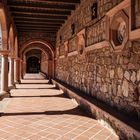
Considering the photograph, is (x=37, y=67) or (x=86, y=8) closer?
(x=86, y=8)

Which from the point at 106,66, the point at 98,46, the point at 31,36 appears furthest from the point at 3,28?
the point at 31,36

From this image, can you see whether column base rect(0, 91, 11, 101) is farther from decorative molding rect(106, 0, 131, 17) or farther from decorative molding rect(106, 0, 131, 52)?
decorative molding rect(106, 0, 131, 17)

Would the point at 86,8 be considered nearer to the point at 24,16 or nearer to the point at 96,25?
the point at 96,25

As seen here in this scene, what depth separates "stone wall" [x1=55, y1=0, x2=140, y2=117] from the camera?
4055 mm

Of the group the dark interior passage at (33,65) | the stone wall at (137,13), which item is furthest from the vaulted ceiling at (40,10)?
the dark interior passage at (33,65)

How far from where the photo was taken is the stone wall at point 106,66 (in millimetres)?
4055

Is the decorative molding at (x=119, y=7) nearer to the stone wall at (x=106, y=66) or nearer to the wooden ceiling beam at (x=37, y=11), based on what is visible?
the stone wall at (x=106, y=66)

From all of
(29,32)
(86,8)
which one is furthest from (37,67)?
(86,8)

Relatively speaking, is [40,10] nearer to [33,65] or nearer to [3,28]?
[3,28]

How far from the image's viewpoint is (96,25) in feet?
20.8

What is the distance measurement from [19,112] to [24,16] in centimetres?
599

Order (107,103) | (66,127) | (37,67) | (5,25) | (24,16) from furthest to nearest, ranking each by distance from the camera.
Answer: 1. (37,67)
2. (24,16)
3. (5,25)
4. (107,103)
5. (66,127)

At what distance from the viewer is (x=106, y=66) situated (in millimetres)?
5434

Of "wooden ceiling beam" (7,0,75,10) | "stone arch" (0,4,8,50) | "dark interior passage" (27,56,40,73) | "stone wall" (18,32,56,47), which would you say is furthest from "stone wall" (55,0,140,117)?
"dark interior passage" (27,56,40,73)
